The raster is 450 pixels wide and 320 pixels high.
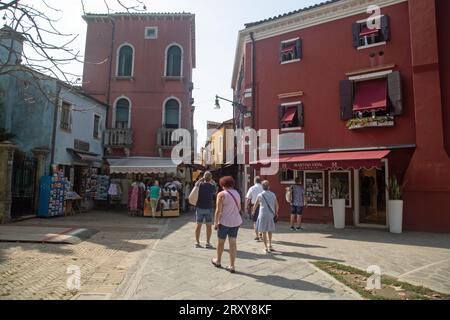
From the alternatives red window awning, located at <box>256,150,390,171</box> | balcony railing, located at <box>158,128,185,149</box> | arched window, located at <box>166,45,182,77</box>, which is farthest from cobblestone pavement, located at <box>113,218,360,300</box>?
arched window, located at <box>166,45,182,77</box>

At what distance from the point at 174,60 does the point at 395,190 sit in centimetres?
1438

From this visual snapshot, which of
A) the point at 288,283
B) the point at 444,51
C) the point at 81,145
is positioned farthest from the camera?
the point at 81,145

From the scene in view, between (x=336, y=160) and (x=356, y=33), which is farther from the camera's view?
(x=356, y=33)

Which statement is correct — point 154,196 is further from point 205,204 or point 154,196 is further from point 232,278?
point 232,278

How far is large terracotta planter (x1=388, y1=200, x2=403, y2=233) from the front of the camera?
10.8 m

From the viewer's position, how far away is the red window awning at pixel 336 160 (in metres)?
10.7

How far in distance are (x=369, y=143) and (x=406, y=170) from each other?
1615 millimetres

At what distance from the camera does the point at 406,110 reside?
11.8 metres

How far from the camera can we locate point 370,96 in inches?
492

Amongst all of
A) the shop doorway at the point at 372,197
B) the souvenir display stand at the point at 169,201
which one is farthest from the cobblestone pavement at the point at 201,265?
the souvenir display stand at the point at 169,201

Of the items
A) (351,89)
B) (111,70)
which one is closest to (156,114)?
(111,70)

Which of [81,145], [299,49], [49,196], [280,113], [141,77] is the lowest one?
[49,196]

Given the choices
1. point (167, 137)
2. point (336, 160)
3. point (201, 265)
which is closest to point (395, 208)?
point (336, 160)

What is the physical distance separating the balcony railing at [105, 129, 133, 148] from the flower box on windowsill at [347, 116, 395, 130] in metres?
11.9
